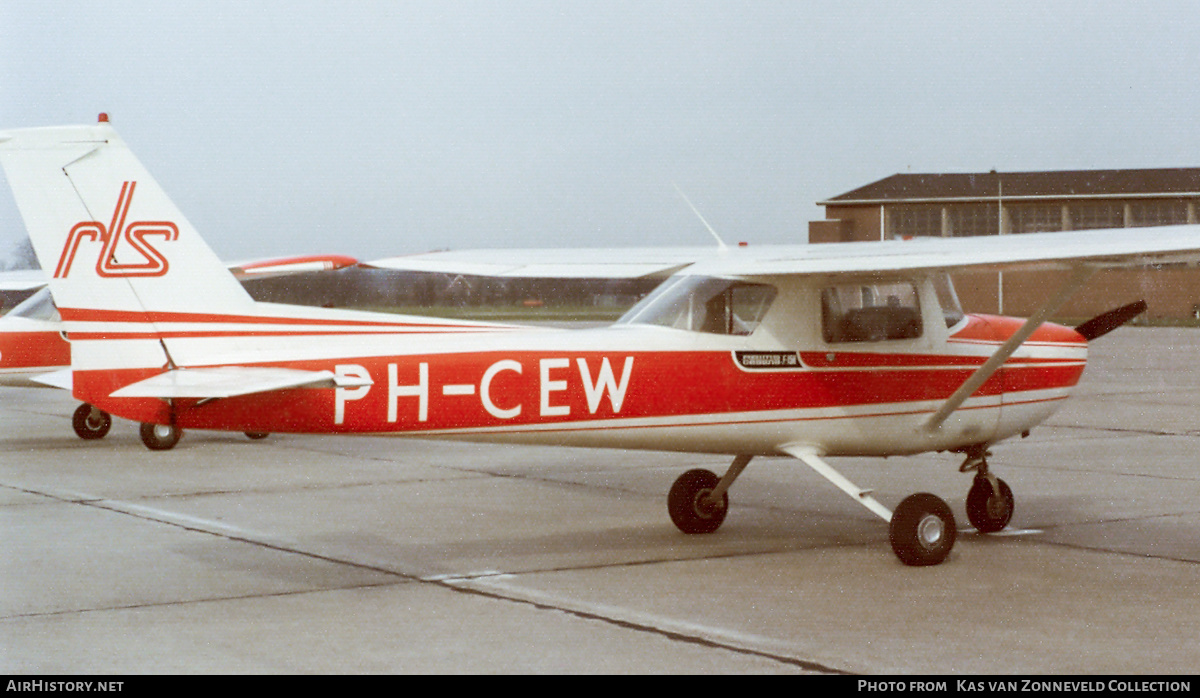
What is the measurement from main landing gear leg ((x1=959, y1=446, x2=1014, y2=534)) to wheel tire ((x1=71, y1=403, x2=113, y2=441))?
450 inches

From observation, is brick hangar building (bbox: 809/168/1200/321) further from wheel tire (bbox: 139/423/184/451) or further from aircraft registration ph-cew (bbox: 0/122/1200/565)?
aircraft registration ph-cew (bbox: 0/122/1200/565)

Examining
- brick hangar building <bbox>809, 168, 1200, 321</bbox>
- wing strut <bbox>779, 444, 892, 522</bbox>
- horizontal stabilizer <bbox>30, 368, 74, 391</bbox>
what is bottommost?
wing strut <bbox>779, 444, 892, 522</bbox>

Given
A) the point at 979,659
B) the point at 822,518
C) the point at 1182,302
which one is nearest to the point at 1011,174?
the point at 1182,302

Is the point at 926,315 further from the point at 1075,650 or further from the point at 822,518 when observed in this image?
the point at 1075,650

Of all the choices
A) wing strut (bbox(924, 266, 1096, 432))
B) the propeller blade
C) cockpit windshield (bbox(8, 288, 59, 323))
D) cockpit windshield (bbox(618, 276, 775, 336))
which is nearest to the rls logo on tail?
cockpit windshield (bbox(618, 276, 775, 336))

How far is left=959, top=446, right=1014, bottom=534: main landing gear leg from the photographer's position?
10078 millimetres

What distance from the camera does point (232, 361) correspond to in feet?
26.0

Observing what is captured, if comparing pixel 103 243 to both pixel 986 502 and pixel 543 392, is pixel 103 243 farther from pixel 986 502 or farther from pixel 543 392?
pixel 986 502

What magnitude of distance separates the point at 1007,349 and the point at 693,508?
8.34 feet

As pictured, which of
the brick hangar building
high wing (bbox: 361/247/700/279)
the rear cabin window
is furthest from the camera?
the brick hangar building

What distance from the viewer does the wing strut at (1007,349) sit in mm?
8438

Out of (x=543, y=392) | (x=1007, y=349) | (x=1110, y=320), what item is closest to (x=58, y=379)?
(x=543, y=392)

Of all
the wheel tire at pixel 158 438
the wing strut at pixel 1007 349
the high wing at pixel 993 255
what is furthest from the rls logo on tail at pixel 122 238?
the wheel tire at pixel 158 438

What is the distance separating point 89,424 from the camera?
1748cm
